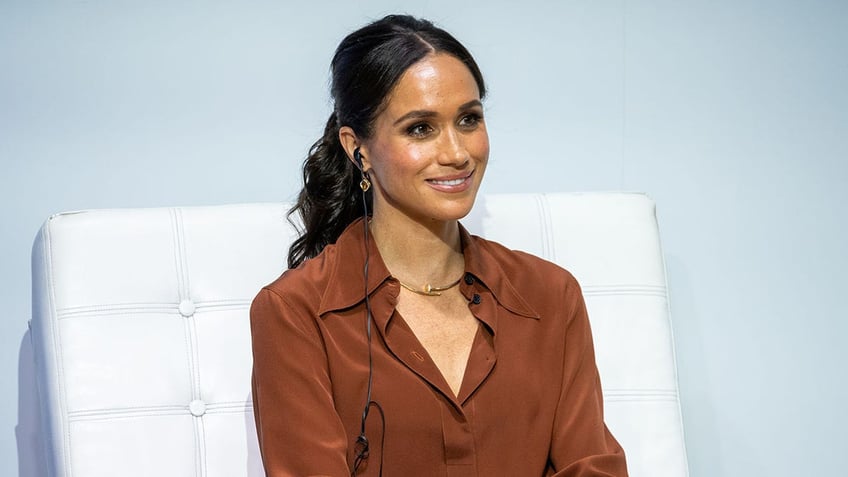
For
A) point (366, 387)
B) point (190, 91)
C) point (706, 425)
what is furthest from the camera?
point (706, 425)

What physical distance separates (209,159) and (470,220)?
56 cm

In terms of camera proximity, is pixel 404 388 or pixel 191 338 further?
pixel 191 338

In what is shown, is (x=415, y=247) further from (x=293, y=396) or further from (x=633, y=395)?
(x=633, y=395)

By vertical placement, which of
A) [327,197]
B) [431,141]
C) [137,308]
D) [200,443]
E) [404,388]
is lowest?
[200,443]

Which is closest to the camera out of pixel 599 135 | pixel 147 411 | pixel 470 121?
pixel 470 121

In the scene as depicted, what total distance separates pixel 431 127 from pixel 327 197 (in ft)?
1.02

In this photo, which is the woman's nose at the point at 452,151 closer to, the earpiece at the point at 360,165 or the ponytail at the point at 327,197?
the earpiece at the point at 360,165

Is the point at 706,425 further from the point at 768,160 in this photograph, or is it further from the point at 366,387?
the point at 366,387

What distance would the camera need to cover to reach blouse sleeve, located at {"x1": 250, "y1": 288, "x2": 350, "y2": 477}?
1728mm

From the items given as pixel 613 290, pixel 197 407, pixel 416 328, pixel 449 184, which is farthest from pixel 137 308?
pixel 613 290

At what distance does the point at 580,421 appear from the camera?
1874 millimetres

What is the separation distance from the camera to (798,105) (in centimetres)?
257

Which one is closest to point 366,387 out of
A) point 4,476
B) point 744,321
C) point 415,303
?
point 415,303

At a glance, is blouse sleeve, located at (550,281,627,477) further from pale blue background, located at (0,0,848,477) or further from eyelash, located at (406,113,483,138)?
pale blue background, located at (0,0,848,477)
